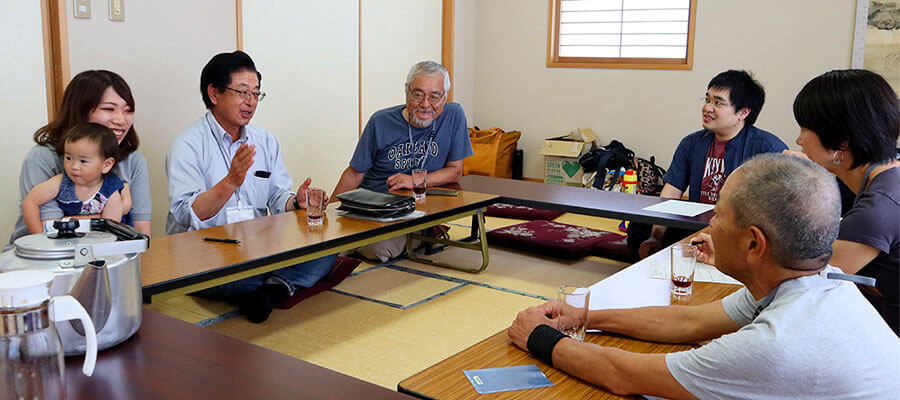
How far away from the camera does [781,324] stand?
110cm

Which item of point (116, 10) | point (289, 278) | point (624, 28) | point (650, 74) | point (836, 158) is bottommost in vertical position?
point (289, 278)

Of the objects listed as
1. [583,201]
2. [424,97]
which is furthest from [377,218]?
[583,201]

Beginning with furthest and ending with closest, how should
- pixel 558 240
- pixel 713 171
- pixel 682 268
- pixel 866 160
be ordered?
pixel 558 240 < pixel 713 171 < pixel 866 160 < pixel 682 268

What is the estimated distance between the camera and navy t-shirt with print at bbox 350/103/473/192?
3.87m

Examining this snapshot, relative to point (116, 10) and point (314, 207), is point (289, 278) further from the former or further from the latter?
point (116, 10)

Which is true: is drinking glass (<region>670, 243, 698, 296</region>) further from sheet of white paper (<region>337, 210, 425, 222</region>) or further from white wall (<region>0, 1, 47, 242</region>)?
white wall (<region>0, 1, 47, 242</region>)

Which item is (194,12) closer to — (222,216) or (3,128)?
(3,128)

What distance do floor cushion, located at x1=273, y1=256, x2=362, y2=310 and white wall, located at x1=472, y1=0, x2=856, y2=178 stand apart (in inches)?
136

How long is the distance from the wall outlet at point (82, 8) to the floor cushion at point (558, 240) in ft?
8.28

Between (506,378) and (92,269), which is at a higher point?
(92,269)

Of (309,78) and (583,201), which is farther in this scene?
(309,78)

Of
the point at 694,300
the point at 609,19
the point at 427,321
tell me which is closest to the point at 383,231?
the point at 427,321

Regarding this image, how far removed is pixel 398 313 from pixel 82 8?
88.2 inches

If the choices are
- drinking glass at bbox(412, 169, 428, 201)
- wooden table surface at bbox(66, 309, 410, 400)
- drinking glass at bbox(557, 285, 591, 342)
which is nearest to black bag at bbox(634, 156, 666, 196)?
drinking glass at bbox(412, 169, 428, 201)
